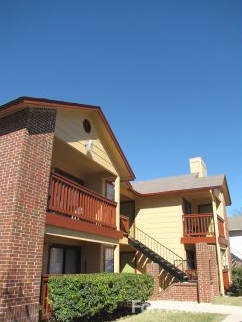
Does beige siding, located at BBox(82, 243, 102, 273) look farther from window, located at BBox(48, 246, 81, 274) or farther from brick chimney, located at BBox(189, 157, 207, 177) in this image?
brick chimney, located at BBox(189, 157, 207, 177)

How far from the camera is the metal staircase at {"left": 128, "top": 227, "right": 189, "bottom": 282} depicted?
16997mm

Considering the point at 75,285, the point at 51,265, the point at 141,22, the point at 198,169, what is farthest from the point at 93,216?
the point at 198,169

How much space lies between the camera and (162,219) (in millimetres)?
20875

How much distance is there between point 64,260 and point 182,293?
5894mm

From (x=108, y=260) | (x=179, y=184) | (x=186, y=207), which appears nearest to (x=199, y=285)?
(x=108, y=260)

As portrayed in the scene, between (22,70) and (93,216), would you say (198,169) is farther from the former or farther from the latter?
(22,70)

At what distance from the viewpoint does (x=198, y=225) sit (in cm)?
1980

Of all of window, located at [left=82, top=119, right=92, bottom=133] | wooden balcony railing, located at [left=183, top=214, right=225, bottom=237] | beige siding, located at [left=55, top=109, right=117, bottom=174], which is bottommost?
wooden balcony railing, located at [left=183, top=214, right=225, bottom=237]

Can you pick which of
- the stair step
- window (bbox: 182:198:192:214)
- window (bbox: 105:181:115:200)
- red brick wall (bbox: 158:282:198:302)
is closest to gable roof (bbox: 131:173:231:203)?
window (bbox: 182:198:192:214)

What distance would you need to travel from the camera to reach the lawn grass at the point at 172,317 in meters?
10.5

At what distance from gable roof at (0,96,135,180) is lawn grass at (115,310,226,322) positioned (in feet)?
21.0

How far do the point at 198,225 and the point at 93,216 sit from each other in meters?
9.04

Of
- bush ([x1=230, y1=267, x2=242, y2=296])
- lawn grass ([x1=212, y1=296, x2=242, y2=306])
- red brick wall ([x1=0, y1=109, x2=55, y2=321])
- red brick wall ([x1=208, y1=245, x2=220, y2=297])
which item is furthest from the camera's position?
bush ([x1=230, y1=267, x2=242, y2=296])

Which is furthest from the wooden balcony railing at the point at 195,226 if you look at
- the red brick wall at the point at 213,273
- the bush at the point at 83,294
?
the bush at the point at 83,294
